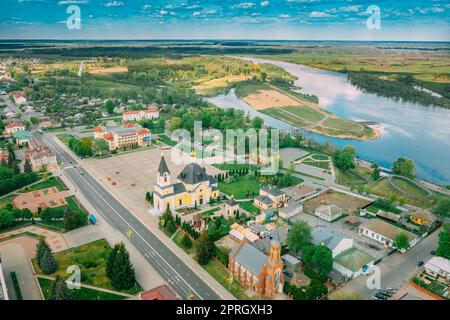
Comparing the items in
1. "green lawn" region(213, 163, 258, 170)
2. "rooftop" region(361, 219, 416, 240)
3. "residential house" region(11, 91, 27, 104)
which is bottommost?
"rooftop" region(361, 219, 416, 240)

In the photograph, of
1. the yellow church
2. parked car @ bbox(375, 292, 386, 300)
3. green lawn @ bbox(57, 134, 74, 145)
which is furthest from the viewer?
green lawn @ bbox(57, 134, 74, 145)

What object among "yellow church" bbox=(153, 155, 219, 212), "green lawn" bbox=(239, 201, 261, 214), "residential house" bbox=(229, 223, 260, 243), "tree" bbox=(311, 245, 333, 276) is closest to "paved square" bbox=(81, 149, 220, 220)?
"yellow church" bbox=(153, 155, 219, 212)

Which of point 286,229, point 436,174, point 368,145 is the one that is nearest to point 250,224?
point 286,229

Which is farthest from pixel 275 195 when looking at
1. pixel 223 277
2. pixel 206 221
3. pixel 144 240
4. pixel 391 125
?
pixel 391 125

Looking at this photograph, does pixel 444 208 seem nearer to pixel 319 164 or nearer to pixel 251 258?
pixel 319 164

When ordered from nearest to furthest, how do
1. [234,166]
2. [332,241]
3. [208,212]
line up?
[332,241] → [208,212] → [234,166]

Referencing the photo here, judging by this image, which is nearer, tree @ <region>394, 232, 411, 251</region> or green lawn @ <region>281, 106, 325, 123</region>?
tree @ <region>394, 232, 411, 251</region>

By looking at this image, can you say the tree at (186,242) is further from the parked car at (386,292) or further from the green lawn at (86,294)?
the parked car at (386,292)

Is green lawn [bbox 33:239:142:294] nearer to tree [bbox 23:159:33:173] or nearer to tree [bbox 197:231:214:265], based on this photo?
tree [bbox 197:231:214:265]
